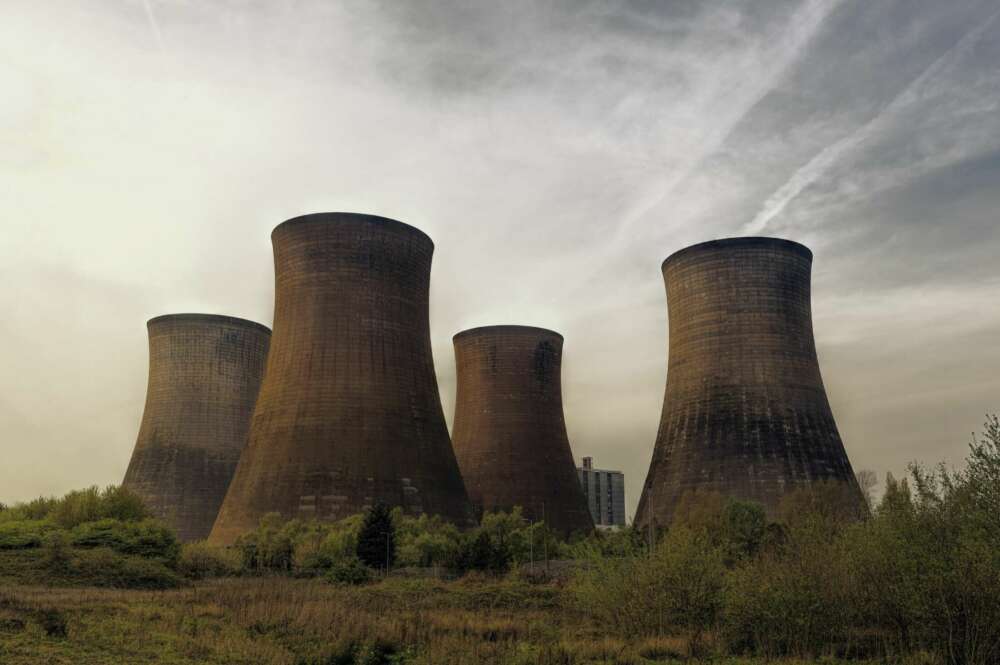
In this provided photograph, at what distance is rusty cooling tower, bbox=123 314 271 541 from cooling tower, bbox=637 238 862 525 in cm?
1659

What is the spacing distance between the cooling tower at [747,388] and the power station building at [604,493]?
5673 cm

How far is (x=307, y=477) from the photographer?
23109mm

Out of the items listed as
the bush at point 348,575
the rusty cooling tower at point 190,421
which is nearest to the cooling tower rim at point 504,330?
the rusty cooling tower at point 190,421

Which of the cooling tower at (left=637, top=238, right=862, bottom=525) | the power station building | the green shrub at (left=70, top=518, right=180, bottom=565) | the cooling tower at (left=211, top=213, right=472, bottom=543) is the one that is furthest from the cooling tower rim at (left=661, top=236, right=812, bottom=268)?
the power station building

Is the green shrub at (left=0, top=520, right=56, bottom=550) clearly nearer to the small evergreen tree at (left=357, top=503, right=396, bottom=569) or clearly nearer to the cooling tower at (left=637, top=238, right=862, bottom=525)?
the small evergreen tree at (left=357, top=503, right=396, bottom=569)

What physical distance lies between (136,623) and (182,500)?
23.6 m

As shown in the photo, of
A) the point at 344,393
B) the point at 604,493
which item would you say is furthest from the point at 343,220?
the point at 604,493

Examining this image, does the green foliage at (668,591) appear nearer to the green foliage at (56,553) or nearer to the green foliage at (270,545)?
the green foliage at (270,545)

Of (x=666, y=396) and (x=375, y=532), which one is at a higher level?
(x=666, y=396)

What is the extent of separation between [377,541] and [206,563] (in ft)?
12.7

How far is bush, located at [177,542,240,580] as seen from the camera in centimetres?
1925

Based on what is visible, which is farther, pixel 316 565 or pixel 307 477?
pixel 307 477

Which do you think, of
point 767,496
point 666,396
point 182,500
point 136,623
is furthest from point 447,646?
point 182,500

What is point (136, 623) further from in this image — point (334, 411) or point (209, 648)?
point (334, 411)
